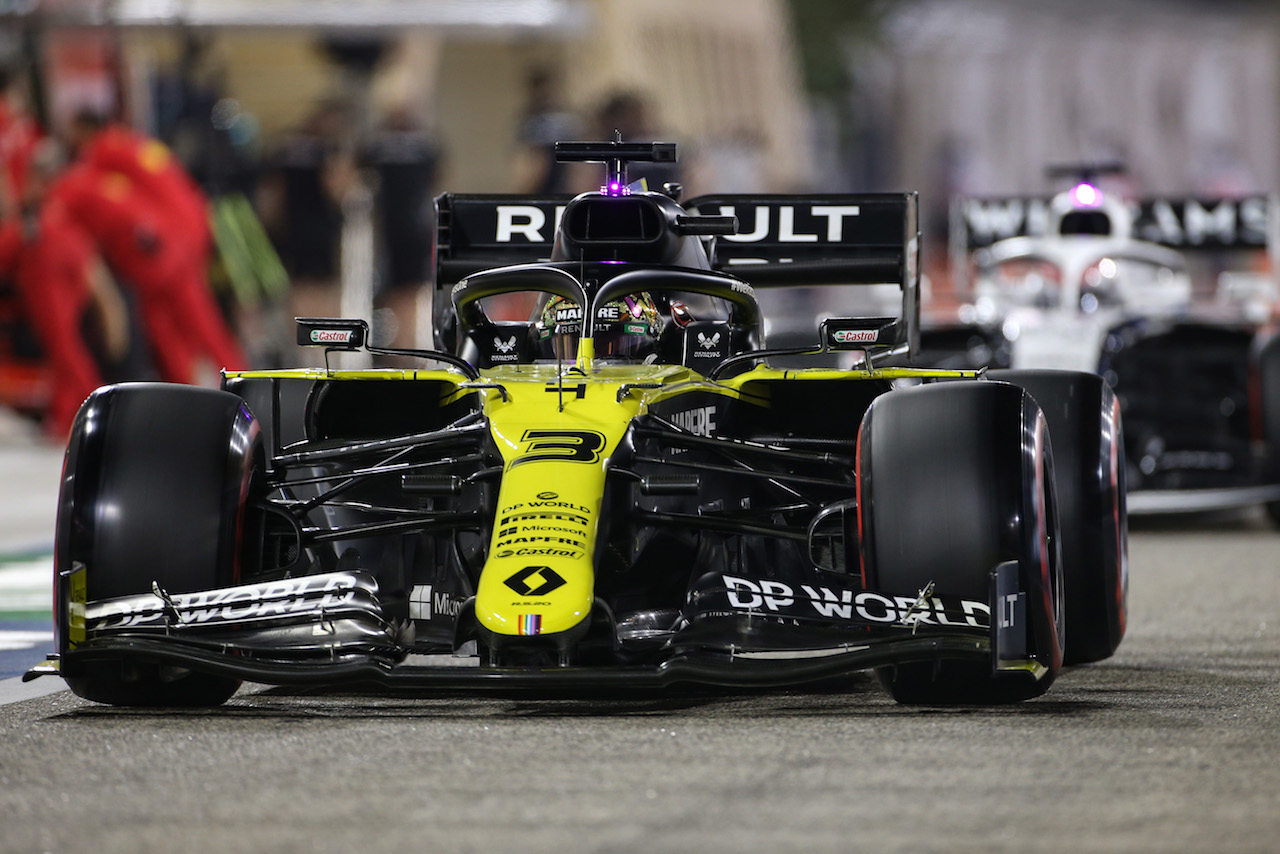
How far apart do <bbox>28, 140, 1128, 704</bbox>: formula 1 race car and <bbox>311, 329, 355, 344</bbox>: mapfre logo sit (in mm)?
10

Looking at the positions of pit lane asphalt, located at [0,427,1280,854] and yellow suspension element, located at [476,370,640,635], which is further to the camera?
yellow suspension element, located at [476,370,640,635]

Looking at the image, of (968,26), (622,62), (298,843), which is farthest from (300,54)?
(968,26)

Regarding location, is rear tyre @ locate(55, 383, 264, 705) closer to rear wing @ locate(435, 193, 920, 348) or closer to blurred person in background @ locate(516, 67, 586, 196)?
rear wing @ locate(435, 193, 920, 348)

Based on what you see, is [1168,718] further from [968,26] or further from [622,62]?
[968,26]

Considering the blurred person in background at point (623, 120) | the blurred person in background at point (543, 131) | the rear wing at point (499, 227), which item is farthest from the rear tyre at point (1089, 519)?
the blurred person in background at point (623, 120)

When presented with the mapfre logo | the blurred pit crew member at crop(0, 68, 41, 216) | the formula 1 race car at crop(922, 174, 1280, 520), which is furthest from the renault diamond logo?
the blurred pit crew member at crop(0, 68, 41, 216)

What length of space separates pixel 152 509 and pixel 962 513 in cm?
235

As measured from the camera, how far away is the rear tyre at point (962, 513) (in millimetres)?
6230

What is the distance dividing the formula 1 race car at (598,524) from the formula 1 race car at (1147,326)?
513cm

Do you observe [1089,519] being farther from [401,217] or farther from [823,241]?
[401,217]

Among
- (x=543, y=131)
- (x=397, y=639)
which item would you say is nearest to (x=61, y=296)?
(x=543, y=131)

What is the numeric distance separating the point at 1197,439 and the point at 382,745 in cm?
839

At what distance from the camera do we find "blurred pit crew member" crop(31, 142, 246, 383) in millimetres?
21328

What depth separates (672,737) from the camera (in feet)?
19.5
